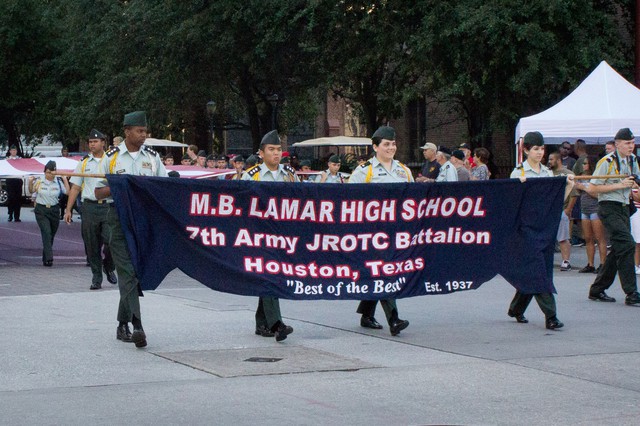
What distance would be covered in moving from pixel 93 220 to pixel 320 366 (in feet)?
23.0

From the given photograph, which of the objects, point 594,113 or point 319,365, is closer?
point 319,365

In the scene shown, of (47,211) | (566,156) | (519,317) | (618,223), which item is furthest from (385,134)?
(566,156)

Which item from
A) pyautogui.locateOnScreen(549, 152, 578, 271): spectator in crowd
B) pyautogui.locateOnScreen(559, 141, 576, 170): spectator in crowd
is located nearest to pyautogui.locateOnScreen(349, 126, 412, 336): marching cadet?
pyautogui.locateOnScreen(549, 152, 578, 271): spectator in crowd

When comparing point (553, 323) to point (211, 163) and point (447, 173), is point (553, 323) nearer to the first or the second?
point (447, 173)

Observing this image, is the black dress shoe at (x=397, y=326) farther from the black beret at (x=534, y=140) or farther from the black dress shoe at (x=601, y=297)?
the black dress shoe at (x=601, y=297)

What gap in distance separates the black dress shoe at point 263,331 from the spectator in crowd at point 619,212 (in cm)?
431

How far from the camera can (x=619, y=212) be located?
43.3ft

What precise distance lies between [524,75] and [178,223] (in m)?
17.1

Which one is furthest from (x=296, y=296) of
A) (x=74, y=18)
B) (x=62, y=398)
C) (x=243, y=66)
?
(x=74, y=18)

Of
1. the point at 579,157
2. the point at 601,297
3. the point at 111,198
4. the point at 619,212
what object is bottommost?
the point at 601,297

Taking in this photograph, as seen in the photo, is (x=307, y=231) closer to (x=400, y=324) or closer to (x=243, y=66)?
(x=400, y=324)

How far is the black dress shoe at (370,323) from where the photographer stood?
1144 centimetres

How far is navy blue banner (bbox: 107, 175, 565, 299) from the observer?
10391mm

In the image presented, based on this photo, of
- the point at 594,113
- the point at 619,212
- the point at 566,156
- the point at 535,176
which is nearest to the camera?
the point at 535,176
